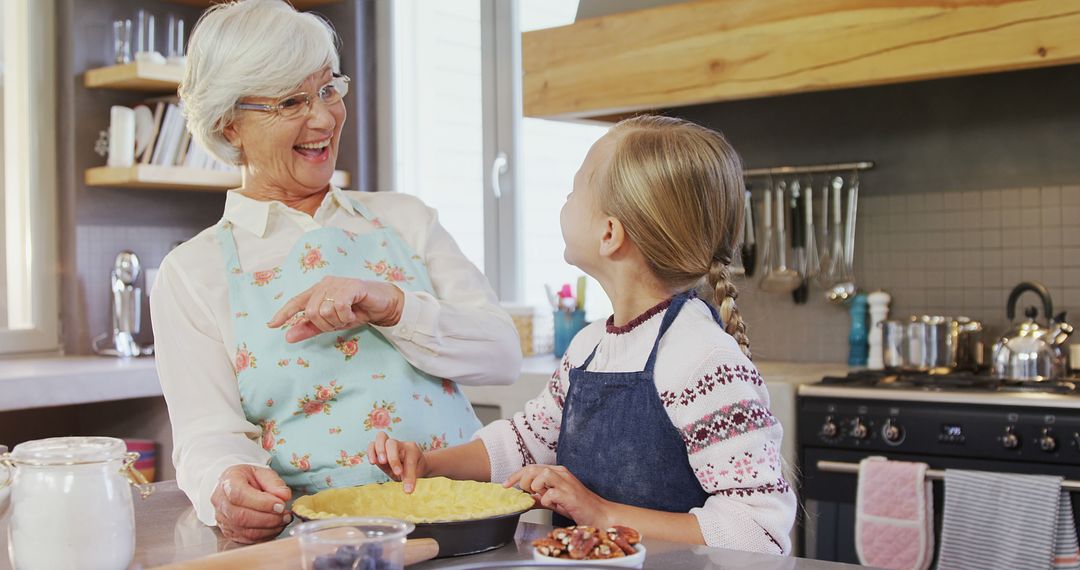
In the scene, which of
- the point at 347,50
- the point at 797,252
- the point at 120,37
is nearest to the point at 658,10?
the point at 797,252

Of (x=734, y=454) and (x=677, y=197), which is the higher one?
(x=677, y=197)

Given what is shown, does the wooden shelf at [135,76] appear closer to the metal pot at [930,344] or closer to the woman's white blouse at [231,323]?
the woman's white blouse at [231,323]

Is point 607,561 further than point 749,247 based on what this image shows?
No

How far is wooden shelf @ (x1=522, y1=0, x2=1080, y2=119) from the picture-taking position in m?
2.54

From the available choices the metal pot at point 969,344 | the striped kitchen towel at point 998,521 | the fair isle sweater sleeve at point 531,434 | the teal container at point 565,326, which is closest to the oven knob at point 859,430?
the striped kitchen towel at point 998,521

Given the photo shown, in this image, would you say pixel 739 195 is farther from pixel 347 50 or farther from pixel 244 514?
pixel 347 50

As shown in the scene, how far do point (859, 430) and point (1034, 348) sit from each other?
1.58 ft

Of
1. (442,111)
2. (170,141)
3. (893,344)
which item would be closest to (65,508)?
(893,344)

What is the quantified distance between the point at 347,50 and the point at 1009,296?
2409 millimetres

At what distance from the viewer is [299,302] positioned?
1384 millimetres

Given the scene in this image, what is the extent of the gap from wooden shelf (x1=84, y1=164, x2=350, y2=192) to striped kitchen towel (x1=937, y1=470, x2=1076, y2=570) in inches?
78.3

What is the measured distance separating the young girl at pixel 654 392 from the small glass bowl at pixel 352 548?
361 millimetres

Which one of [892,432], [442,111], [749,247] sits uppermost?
[442,111]

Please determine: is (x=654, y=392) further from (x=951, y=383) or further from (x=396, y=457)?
(x=951, y=383)
